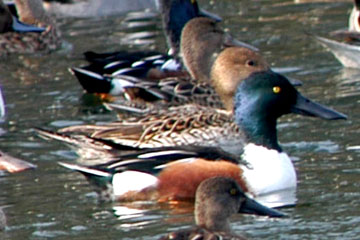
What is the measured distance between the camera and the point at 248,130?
9.54m

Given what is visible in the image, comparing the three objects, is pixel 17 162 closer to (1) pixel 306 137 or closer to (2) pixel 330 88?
(1) pixel 306 137

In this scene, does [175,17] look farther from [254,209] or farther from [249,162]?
[254,209]

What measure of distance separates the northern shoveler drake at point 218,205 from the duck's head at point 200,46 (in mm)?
4947

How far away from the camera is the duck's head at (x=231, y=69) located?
1114cm

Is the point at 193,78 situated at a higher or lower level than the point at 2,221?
lower

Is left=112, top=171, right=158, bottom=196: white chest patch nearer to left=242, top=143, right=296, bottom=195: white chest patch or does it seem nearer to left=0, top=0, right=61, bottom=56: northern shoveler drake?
left=242, top=143, right=296, bottom=195: white chest patch

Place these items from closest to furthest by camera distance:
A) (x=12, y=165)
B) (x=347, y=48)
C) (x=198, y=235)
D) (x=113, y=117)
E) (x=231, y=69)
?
1. (x=198, y=235)
2. (x=12, y=165)
3. (x=231, y=69)
4. (x=113, y=117)
5. (x=347, y=48)

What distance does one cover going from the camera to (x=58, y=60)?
15844mm

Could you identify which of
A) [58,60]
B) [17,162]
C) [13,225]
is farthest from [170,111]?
[58,60]

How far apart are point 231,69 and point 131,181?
2321 mm

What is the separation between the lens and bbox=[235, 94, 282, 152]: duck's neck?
9.45m

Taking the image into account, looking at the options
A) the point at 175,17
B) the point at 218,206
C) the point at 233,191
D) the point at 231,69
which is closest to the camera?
the point at 218,206

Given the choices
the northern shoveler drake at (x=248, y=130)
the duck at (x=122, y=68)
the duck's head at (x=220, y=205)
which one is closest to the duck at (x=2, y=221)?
the northern shoveler drake at (x=248, y=130)

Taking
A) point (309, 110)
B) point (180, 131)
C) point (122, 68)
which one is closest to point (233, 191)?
point (309, 110)
